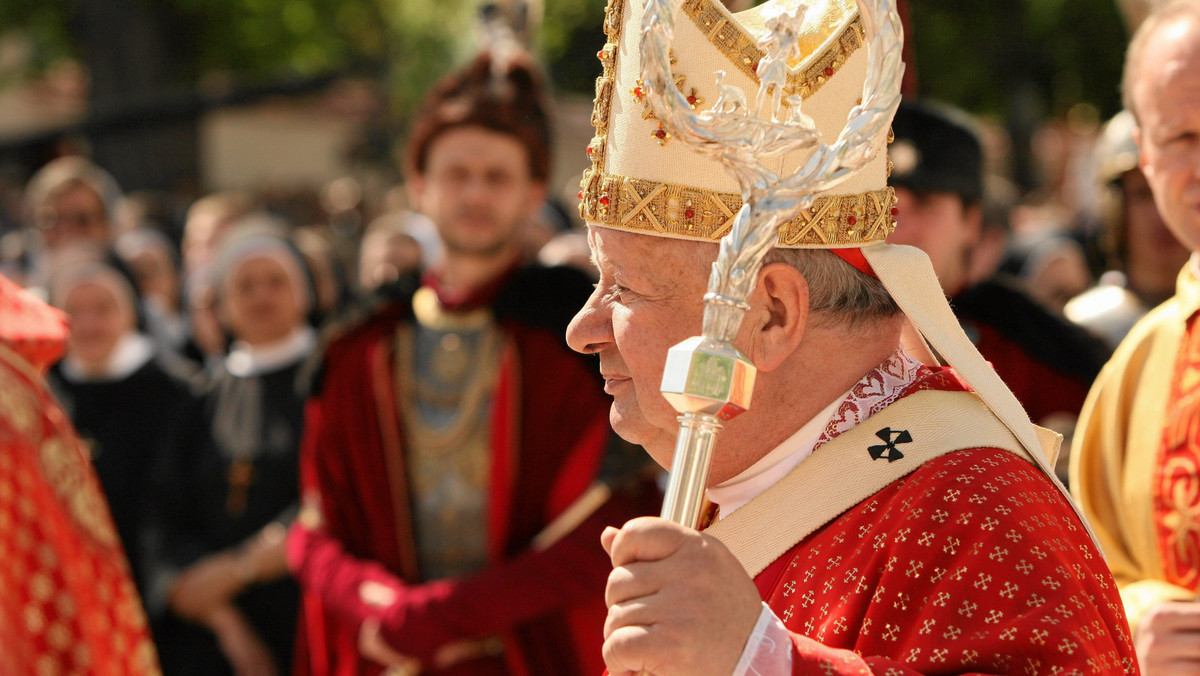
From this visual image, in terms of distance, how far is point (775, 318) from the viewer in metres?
1.87

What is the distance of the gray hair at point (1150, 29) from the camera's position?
104 inches

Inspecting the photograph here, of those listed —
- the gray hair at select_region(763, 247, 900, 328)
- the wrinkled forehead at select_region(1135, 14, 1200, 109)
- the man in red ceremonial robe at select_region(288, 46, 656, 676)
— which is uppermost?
the wrinkled forehead at select_region(1135, 14, 1200, 109)

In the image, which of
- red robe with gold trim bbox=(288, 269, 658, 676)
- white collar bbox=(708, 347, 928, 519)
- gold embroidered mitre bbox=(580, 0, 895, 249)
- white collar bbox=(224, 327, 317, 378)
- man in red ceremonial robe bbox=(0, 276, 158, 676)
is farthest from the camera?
white collar bbox=(224, 327, 317, 378)

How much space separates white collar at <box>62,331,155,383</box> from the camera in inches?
255

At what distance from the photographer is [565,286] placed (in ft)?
14.5

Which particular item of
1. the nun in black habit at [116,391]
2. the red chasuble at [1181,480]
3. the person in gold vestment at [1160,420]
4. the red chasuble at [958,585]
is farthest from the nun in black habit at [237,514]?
the red chasuble at [958,585]

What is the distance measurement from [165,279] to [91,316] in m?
3.36

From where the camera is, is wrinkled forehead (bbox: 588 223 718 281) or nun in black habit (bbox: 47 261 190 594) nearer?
wrinkled forehead (bbox: 588 223 718 281)

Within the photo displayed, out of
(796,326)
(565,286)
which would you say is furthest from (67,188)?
(796,326)

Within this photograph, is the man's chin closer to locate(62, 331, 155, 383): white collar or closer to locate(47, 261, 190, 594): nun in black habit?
locate(47, 261, 190, 594): nun in black habit

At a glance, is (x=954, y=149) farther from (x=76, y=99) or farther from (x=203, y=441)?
(x=76, y=99)

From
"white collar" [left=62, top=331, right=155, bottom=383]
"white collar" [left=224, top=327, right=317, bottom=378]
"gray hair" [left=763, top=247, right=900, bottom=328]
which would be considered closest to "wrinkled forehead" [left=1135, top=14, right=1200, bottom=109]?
"gray hair" [left=763, top=247, right=900, bottom=328]

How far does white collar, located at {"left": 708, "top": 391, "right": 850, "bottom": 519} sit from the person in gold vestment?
914 millimetres

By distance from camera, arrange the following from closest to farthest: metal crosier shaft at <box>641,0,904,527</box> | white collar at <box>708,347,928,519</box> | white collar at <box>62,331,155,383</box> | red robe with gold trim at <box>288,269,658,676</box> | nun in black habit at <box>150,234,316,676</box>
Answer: metal crosier shaft at <box>641,0,904,527</box> → white collar at <box>708,347,928,519</box> → red robe with gold trim at <box>288,269,658,676</box> → nun in black habit at <box>150,234,316,676</box> → white collar at <box>62,331,155,383</box>
